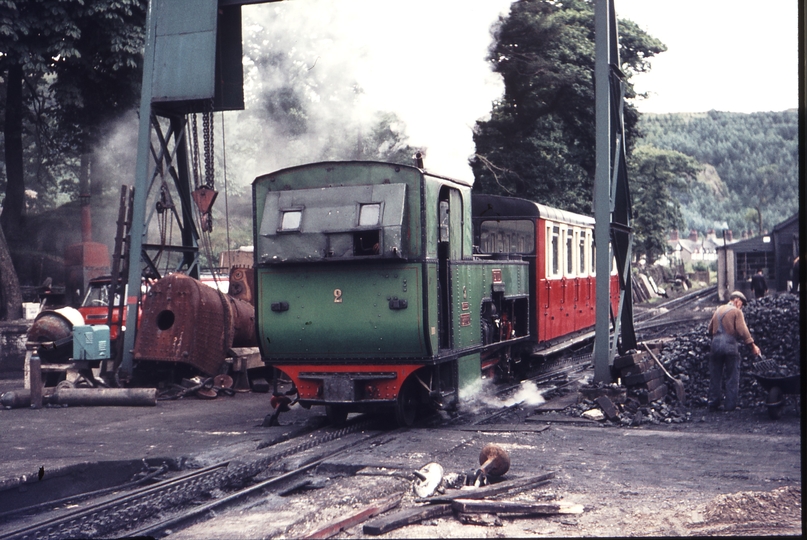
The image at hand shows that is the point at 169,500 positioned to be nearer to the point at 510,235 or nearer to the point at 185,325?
the point at 185,325

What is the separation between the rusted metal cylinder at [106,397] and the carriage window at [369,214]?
5.72 meters

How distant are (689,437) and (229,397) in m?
8.15

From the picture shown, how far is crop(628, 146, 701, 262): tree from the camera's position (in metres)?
42.2

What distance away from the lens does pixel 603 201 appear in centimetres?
1202

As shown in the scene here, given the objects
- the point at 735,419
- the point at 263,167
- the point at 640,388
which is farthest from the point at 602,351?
the point at 263,167

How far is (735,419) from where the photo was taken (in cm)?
1158

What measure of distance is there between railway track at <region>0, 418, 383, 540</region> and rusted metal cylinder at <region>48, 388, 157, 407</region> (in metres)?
5.03

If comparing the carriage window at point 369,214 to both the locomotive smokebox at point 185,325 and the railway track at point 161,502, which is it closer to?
the railway track at point 161,502

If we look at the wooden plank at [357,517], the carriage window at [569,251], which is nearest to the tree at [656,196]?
the carriage window at [569,251]

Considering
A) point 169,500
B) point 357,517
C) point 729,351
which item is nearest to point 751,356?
point 729,351

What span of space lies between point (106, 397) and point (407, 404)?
565 cm

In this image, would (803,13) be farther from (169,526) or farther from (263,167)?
(263,167)

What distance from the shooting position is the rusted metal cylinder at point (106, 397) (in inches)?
549

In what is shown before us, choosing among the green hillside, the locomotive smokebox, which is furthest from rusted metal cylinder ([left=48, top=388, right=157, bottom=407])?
the green hillside
